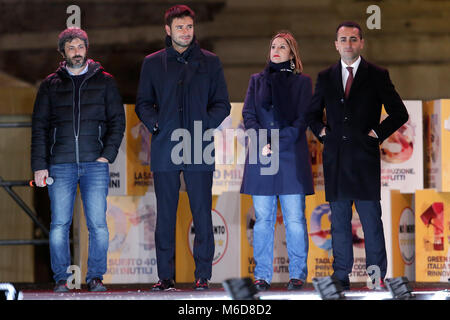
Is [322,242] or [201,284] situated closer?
[201,284]

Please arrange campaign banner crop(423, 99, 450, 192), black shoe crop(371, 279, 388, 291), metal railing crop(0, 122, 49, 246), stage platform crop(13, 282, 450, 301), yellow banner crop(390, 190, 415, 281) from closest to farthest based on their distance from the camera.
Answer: stage platform crop(13, 282, 450, 301) < black shoe crop(371, 279, 388, 291) < campaign banner crop(423, 99, 450, 192) < yellow banner crop(390, 190, 415, 281) < metal railing crop(0, 122, 49, 246)

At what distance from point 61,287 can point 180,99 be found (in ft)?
4.96

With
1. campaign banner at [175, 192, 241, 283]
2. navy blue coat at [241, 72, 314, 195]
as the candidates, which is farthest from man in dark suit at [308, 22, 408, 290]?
campaign banner at [175, 192, 241, 283]

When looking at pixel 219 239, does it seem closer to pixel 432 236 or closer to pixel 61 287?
pixel 61 287

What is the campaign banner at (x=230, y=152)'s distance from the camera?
6.04 meters

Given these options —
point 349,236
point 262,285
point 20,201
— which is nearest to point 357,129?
point 349,236

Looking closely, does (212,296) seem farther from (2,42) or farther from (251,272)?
(2,42)

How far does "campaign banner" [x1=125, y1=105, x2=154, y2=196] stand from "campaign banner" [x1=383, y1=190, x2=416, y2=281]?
1977mm

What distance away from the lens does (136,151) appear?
6.05 meters

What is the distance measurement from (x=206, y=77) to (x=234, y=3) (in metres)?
1.63

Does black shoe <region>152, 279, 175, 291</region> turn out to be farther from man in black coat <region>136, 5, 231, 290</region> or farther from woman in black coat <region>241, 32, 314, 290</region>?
woman in black coat <region>241, 32, 314, 290</region>

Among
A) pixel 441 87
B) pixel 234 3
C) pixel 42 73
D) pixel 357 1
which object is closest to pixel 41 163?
pixel 42 73

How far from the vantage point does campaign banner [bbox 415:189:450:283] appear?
602 cm

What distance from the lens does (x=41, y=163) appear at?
5215 mm
